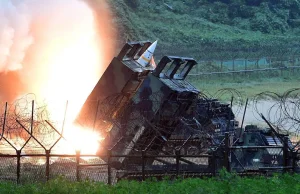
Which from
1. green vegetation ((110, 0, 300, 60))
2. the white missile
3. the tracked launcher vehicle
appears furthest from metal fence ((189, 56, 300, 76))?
the tracked launcher vehicle

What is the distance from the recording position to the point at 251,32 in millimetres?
71625

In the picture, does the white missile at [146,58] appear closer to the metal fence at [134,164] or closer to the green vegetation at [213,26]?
the metal fence at [134,164]

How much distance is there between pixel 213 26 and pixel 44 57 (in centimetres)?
4435

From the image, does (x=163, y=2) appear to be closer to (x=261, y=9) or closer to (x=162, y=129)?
(x=261, y=9)

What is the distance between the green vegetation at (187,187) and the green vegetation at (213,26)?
40.6 metres

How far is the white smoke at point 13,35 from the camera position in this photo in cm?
2850

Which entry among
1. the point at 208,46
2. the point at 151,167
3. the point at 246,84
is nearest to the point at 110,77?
the point at 151,167

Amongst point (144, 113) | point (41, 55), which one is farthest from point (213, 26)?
point (144, 113)

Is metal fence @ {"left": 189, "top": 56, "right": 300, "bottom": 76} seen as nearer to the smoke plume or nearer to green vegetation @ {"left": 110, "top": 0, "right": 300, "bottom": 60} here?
green vegetation @ {"left": 110, "top": 0, "right": 300, "bottom": 60}

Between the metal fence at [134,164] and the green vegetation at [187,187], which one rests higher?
the metal fence at [134,164]

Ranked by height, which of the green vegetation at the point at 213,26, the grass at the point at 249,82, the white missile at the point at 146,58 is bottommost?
the white missile at the point at 146,58

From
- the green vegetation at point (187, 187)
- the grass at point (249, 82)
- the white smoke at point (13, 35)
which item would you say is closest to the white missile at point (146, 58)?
the white smoke at point (13, 35)

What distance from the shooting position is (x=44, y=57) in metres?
29.6

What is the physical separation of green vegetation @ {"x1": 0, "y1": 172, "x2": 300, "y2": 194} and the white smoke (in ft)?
48.0
